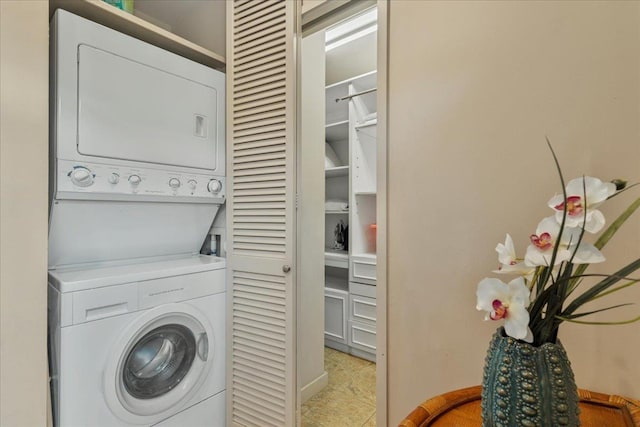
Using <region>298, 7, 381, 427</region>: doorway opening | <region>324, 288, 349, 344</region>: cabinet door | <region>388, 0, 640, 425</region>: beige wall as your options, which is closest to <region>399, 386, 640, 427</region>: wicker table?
<region>388, 0, 640, 425</region>: beige wall

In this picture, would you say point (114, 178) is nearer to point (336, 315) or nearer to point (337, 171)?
point (337, 171)

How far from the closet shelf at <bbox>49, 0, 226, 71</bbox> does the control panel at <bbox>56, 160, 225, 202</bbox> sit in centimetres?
69

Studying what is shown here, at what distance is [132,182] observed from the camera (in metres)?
1.48

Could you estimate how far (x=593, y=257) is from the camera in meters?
0.57

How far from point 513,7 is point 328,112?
193cm

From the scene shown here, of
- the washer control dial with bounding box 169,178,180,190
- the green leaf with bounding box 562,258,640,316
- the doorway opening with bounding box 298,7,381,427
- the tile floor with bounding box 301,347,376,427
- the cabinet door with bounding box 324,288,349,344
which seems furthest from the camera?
the cabinet door with bounding box 324,288,349,344

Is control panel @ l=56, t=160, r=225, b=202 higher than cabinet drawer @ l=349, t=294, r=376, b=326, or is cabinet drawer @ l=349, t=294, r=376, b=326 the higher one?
control panel @ l=56, t=160, r=225, b=202

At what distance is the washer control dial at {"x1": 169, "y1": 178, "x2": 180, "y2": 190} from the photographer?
1.61m

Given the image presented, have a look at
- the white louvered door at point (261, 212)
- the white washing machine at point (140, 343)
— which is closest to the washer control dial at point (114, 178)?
the white washing machine at point (140, 343)

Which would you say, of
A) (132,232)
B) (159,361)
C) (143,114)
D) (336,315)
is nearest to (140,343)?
(159,361)

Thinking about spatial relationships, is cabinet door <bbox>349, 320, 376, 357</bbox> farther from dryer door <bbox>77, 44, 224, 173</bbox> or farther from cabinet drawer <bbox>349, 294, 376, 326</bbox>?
dryer door <bbox>77, 44, 224, 173</bbox>

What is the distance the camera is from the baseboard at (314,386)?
6.79 feet

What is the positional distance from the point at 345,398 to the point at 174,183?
1.71 m

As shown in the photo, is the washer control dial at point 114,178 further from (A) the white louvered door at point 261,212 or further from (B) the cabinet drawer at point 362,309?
(B) the cabinet drawer at point 362,309
